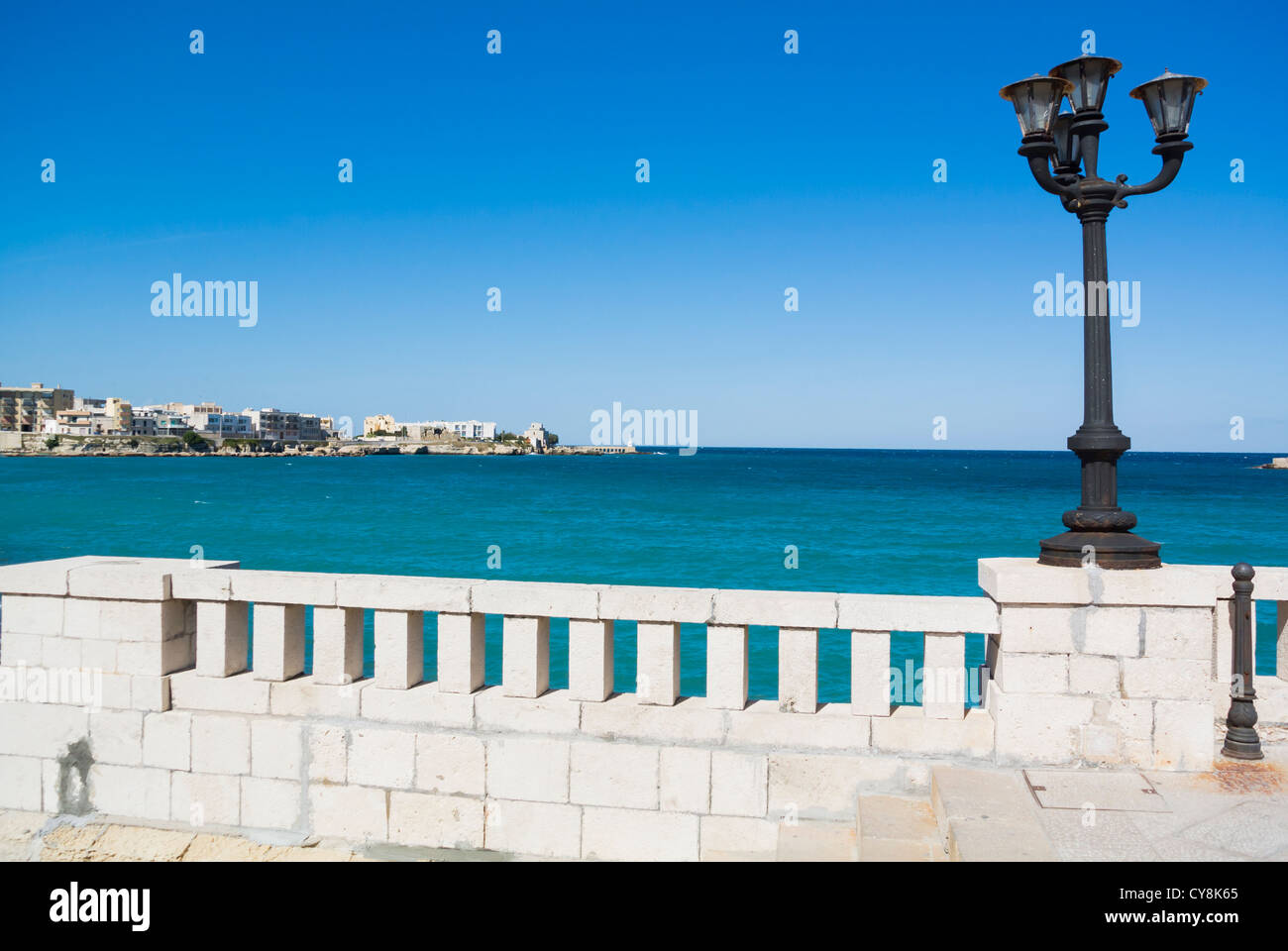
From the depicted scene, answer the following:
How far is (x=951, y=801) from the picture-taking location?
4180 millimetres

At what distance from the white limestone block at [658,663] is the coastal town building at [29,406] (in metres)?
195

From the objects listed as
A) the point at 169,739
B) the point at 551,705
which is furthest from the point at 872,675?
the point at 169,739

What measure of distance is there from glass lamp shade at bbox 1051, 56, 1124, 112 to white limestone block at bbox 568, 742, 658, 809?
468 centimetres

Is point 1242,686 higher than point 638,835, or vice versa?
point 1242,686

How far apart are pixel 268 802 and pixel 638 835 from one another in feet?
7.67

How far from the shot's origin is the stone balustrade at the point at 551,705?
4586mm

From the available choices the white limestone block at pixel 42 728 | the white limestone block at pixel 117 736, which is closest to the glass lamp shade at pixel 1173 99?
the white limestone block at pixel 117 736

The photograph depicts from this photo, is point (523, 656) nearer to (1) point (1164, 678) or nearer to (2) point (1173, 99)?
(1) point (1164, 678)

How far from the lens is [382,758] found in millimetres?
5078

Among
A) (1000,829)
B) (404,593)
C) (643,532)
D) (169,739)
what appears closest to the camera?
(1000,829)

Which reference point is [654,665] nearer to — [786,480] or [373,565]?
[373,565]

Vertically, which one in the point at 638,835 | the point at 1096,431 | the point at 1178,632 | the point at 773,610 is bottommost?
the point at 638,835

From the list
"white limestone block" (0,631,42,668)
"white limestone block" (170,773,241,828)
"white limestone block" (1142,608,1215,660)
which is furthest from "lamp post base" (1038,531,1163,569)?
"white limestone block" (0,631,42,668)

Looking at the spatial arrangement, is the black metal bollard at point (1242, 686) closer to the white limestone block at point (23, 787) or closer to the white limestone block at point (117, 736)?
the white limestone block at point (117, 736)
